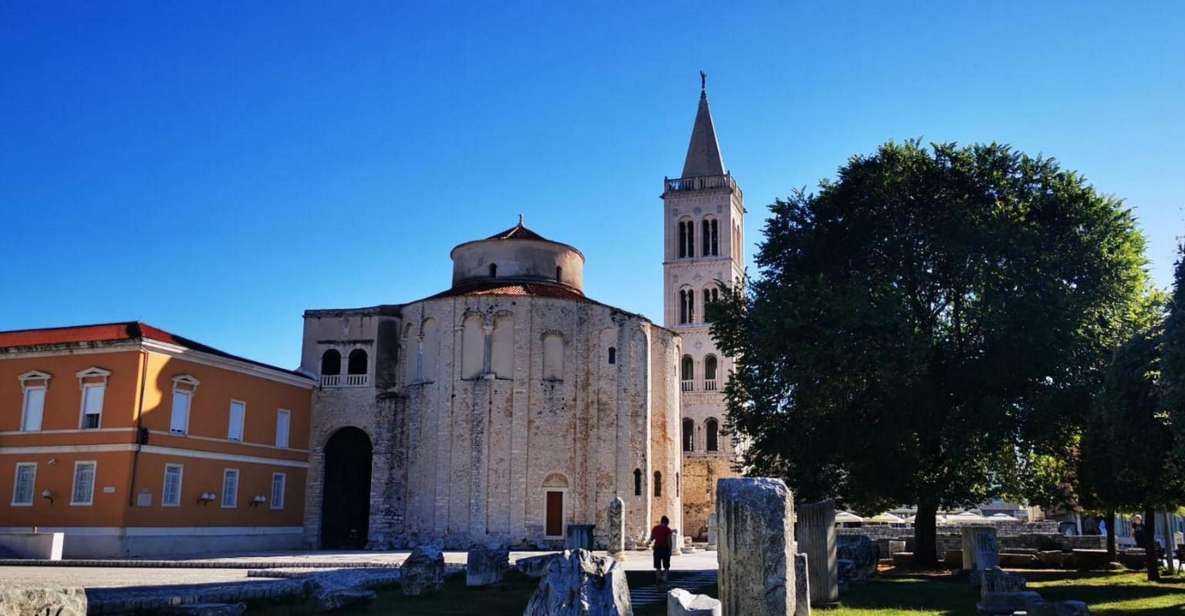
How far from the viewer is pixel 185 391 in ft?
107

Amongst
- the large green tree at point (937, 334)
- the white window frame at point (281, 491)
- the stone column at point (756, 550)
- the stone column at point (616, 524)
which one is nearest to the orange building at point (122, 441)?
the white window frame at point (281, 491)

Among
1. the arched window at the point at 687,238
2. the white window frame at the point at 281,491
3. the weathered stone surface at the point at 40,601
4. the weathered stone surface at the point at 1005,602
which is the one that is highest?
the arched window at the point at 687,238

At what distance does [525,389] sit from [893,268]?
16.5 metres

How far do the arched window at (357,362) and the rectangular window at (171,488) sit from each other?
9.56m

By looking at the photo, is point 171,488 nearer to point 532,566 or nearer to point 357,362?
point 357,362

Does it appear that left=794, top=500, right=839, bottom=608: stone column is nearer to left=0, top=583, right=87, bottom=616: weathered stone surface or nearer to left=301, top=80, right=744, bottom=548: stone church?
left=0, top=583, right=87, bottom=616: weathered stone surface

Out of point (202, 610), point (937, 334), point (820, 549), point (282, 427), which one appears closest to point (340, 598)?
point (202, 610)

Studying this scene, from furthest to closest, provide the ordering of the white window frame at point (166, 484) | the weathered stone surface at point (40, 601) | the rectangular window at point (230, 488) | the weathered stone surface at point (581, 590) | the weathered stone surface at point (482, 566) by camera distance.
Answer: the rectangular window at point (230, 488) < the white window frame at point (166, 484) < the weathered stone surface at point (482, 566) < the weathered stone surface at point (40, 601) < the weathered stone surface at point (581, 590)

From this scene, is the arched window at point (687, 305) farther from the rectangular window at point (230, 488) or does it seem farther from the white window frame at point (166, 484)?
the white window frame at point (166, 484)

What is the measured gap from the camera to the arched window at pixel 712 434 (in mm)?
55406

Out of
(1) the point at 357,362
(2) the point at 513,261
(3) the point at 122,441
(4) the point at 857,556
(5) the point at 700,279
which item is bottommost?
(4) the point at 857,556

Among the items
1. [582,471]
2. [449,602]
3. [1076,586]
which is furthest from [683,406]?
[449,602]

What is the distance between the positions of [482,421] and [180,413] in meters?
10.9

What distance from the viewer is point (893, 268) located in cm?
2647
